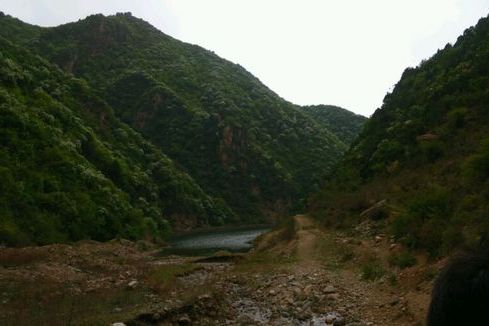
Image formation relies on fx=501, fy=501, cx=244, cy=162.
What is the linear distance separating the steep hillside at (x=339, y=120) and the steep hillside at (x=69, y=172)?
55372 millimetres

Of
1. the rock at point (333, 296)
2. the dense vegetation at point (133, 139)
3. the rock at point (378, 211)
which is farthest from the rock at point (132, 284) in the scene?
the dense vegetation at point (133, 139)

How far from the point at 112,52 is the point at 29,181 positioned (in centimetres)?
7551

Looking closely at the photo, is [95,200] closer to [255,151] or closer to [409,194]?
[409,194]

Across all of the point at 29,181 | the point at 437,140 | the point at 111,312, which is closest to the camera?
the point at 111,312

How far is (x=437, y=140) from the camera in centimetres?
2569

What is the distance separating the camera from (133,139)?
220 feet

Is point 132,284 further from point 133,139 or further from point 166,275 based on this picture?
point 133,139

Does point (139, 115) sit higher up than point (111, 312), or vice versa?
point (139, 115)

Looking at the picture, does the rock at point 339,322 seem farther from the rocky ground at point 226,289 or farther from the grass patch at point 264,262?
the grass patch at point 264,262

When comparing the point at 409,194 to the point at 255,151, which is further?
the point at 255,151

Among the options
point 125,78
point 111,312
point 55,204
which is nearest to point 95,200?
point 55,204

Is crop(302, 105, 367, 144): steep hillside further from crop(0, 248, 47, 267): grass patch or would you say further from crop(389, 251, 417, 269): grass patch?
crop(389, 251, 417, 269): grass patch

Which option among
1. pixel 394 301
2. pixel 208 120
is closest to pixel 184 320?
pixel 394 301

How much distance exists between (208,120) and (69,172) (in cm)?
5232
